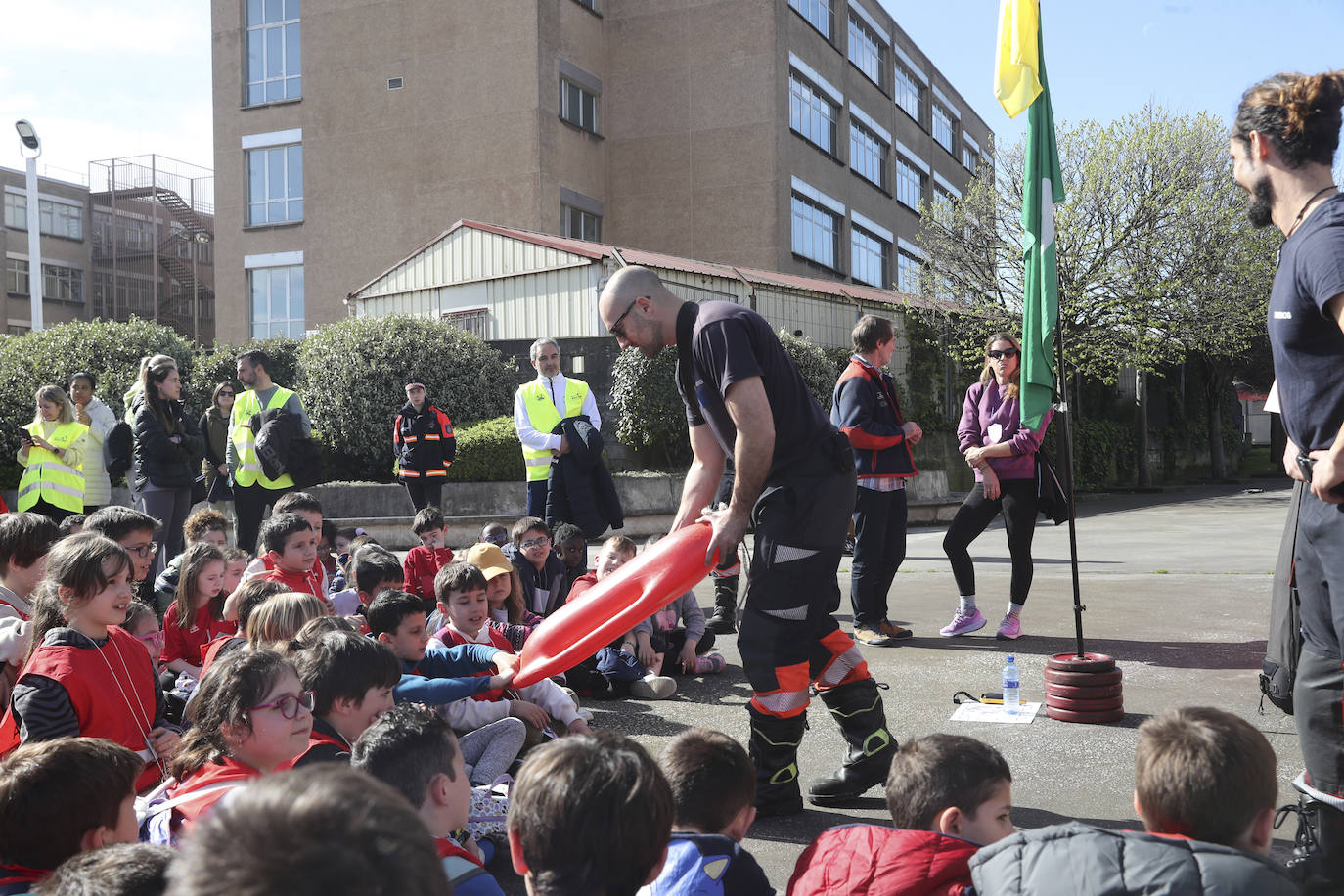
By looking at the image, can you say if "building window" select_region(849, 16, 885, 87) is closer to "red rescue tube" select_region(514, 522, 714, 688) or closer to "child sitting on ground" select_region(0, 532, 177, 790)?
"red rescue tube" select_region(514, 522, 714, 688)

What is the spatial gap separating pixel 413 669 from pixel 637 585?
1.25 meters

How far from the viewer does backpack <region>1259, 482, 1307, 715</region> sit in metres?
3.12

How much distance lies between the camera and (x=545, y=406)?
31.9 feet

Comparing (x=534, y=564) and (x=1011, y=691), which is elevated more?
(x=534, y=564)

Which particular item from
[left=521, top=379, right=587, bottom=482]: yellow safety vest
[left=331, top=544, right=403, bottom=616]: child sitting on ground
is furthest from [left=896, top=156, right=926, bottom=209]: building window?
[left=331, top=544, right=403, bottom=616]: child sitting on ground

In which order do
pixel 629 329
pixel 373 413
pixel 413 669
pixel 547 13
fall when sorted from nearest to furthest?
pixel 629 329 < pixel 413 669 < pixel 373 413 < pixel 547 13

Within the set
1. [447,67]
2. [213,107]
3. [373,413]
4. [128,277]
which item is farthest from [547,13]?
[128,277]

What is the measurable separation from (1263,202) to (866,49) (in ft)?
130

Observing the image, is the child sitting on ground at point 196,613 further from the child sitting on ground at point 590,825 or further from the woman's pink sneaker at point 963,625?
the woman's pink sneaker at point 963,625

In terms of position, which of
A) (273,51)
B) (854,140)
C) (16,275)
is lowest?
(16,275)

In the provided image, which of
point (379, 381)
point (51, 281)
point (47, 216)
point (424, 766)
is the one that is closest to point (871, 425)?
point (424, 766)

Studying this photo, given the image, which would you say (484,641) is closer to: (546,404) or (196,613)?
(196,613)

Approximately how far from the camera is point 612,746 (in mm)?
2137

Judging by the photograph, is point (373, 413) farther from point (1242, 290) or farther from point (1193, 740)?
point (1242, 290)
